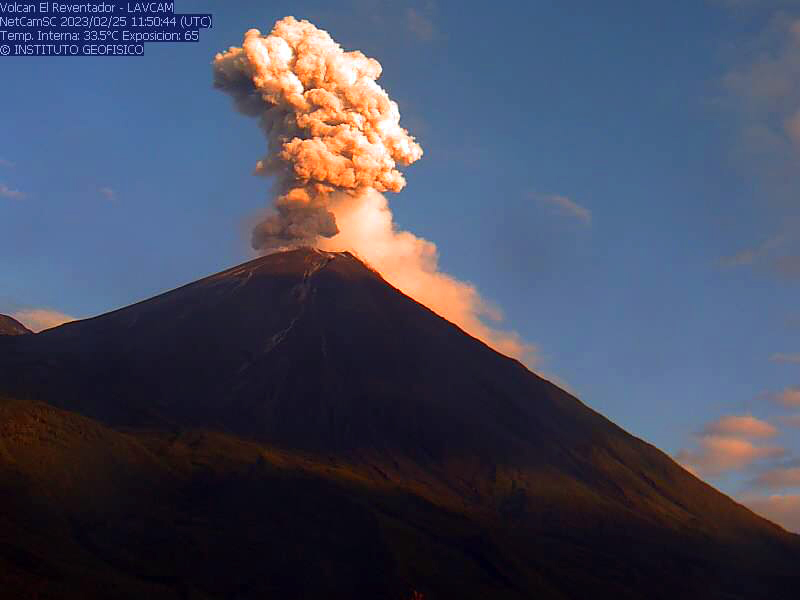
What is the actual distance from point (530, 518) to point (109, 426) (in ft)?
250

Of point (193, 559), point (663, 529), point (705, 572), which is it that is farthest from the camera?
point (663, 529)

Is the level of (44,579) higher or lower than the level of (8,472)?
lower

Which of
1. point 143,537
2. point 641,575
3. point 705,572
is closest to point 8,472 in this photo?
point 143,537

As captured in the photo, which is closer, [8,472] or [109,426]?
[8,472]

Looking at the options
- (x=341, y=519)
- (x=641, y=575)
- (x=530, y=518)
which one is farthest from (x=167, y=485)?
(x=641, y=575)

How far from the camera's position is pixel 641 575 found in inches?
6727

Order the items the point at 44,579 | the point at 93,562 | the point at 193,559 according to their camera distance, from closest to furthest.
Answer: the point at 44,579 < the point at 93,562 < the point at 193,559

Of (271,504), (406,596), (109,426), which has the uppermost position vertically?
(109,426)

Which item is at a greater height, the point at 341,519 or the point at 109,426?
the point at 109,426

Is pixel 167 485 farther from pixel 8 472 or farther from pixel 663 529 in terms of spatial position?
pixel 663 529

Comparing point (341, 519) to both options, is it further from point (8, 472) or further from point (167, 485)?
point (8, 472)

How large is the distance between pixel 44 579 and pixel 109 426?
69358mm

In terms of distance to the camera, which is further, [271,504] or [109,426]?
[109,426]

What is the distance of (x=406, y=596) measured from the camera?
140250 millimetres
